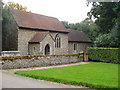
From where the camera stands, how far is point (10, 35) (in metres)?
30.1

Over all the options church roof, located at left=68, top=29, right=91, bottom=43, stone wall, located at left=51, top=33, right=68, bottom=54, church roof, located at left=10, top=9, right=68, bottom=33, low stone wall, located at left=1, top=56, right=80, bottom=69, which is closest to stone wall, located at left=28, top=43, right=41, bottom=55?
church roof, located at left=10, top=9, right=68, bottom=33

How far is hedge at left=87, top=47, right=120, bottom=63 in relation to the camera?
84.7 feet

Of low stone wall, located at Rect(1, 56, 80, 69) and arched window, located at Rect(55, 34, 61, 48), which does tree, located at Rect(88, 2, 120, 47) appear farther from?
arched window, located at Rect(55, 34, 61, 48)

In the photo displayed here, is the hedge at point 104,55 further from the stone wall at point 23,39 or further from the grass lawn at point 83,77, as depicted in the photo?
the stone wall at point 23,39

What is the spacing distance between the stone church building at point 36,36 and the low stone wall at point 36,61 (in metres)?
6.31

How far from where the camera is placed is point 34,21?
3428cm

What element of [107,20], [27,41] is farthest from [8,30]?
[107,20]

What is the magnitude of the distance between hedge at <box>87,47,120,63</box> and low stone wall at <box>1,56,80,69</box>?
383cm

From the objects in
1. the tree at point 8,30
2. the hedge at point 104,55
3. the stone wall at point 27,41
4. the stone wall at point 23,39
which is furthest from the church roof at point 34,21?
the hedge at point 104,55

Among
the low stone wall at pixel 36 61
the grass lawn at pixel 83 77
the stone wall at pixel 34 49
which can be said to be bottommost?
the grass lawn at pixel 83 77

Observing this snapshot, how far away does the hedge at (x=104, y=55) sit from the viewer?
2583 centimetres

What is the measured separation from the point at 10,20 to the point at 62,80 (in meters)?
19.7

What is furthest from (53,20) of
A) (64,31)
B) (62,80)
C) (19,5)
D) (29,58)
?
(62,80)

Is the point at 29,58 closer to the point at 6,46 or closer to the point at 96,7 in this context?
the point at 6,46
